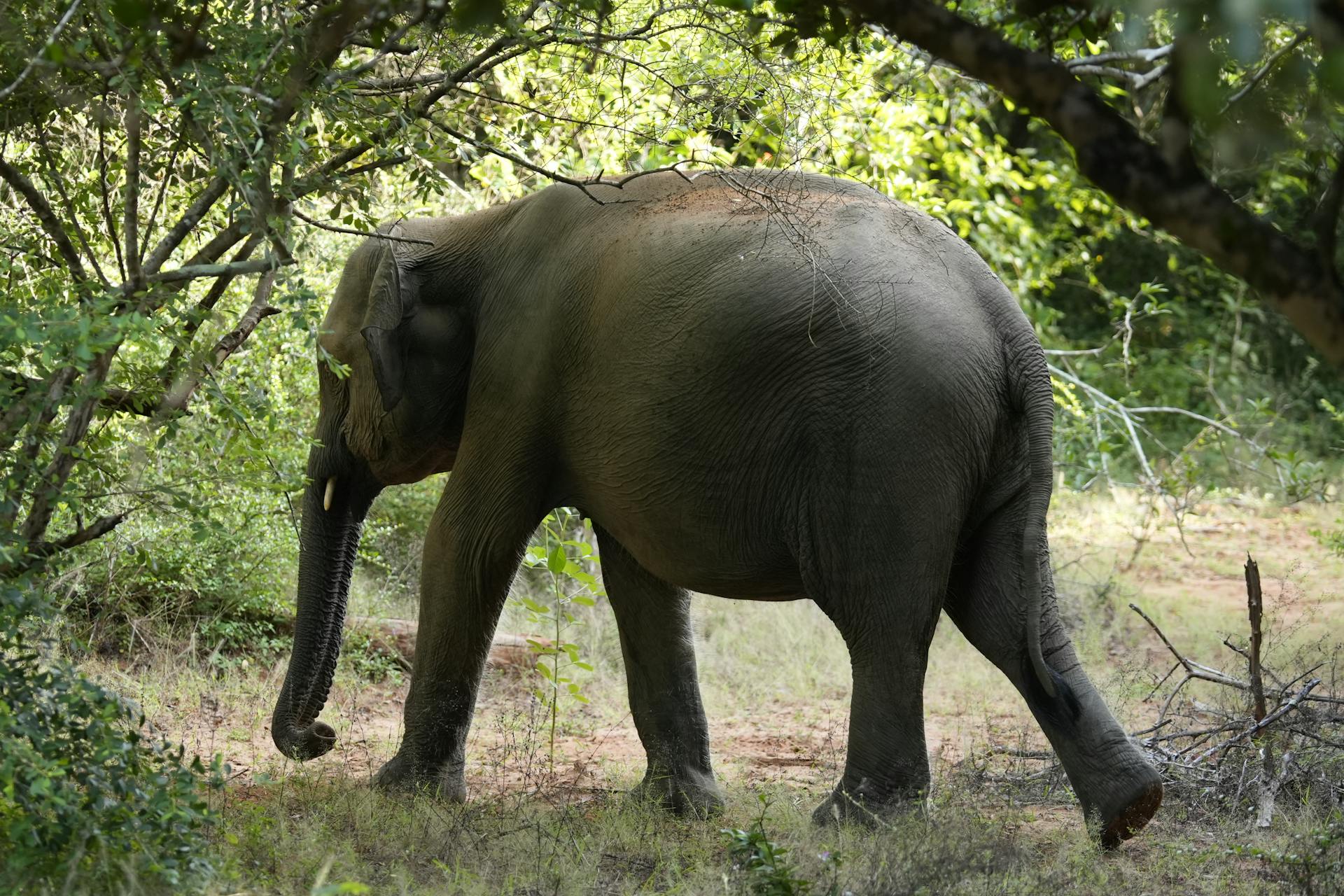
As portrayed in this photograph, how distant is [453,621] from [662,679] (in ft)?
3.52

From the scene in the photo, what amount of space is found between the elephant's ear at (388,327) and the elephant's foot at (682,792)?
202 centimetres

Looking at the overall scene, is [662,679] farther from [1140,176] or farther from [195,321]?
[1140,176]

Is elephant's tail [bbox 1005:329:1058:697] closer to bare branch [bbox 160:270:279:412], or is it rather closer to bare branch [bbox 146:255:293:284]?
bare branch [bbox 146:255:293:284]

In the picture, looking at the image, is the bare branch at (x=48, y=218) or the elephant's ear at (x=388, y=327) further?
the elephant's ear at (x=388, y=327)

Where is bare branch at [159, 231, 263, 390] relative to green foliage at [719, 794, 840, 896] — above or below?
above

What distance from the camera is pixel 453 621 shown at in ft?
19.9

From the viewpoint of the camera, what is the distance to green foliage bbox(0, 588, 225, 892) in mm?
3920

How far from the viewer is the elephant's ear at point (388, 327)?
6.19 m

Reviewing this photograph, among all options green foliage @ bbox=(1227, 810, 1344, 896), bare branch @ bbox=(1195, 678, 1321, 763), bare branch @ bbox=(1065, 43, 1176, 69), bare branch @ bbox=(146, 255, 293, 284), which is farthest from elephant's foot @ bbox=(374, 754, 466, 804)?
bare branch @ bbox=(1065, 43, 1176, 69)

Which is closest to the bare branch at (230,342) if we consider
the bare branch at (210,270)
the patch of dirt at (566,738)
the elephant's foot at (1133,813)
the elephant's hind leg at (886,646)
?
the bare branch at (210,270)

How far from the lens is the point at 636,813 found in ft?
19.3

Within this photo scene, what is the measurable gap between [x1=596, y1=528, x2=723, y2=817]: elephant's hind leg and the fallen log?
2754mm

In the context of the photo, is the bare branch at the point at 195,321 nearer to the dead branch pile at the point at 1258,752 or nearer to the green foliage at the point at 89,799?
the green foliage at the point at 89,799

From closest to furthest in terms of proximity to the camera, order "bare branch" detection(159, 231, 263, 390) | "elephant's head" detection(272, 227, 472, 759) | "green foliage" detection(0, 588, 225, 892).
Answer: "green foliage" detection(0, 588, 225, 892) → "bare branch" detection(159, 231, 263, 390) → "elephant's head" detection(272, 227, 472, 759)
